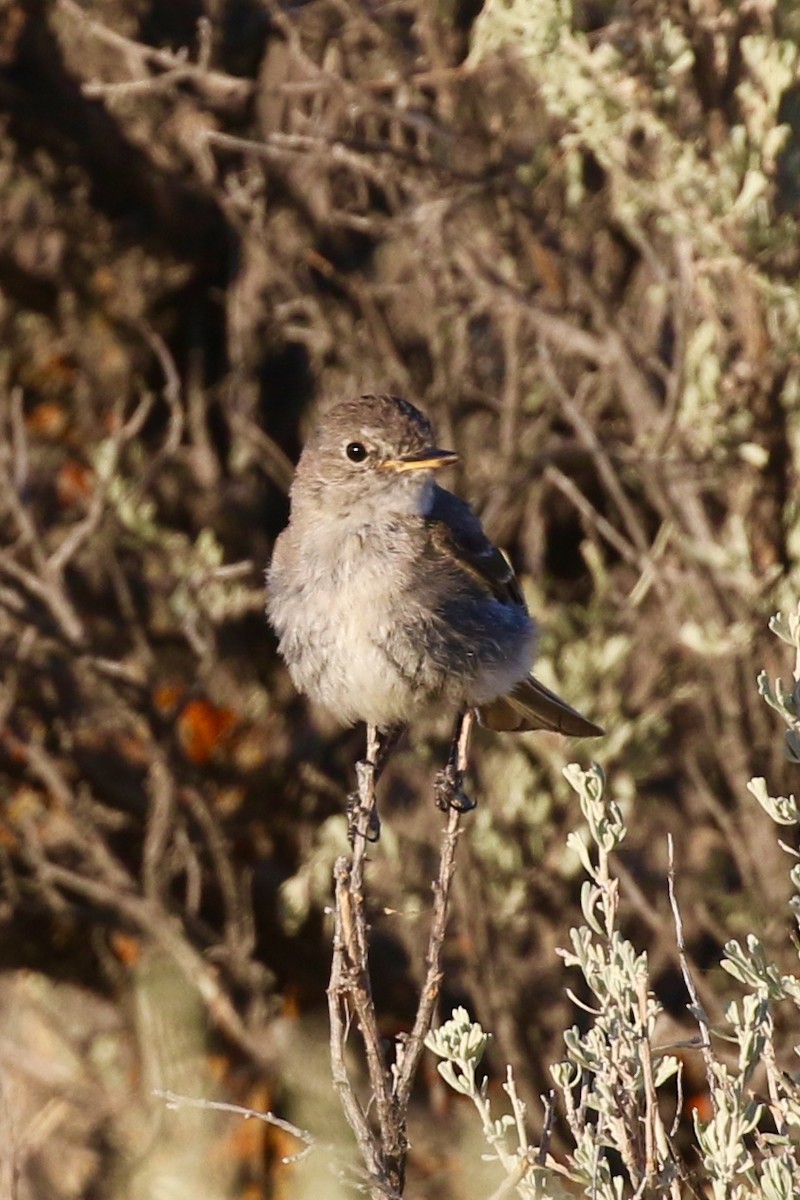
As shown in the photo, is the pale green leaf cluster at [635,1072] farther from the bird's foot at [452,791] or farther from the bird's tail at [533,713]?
the bird's tail at [533,713]

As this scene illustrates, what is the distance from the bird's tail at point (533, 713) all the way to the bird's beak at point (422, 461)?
0.77m

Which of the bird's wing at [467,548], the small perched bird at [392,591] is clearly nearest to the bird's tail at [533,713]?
the small perched bird at [392,591]

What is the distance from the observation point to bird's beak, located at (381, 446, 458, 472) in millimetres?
4465

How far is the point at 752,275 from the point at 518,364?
70.4 inches

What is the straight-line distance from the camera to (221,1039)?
6922mm

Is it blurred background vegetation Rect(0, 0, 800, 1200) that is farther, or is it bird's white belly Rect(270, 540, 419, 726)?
blurred background vegetation Rect(0, 0, 800, 1200)

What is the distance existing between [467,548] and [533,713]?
60cm

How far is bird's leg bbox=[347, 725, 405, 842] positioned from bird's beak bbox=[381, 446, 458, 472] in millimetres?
708

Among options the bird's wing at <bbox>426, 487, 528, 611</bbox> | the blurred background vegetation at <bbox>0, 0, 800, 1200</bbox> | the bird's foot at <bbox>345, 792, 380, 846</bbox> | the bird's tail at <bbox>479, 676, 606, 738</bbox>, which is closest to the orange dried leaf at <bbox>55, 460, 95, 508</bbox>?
the blurred background vegetation at <bbox>0, 0, 800, 1200</bbox>

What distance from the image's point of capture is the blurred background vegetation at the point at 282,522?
6070 mm

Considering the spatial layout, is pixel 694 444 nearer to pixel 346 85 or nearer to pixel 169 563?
pixel 346 85

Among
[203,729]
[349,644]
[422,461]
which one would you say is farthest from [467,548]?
[203,729]

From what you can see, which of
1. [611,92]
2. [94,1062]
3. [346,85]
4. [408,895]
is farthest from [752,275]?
[94,1062]

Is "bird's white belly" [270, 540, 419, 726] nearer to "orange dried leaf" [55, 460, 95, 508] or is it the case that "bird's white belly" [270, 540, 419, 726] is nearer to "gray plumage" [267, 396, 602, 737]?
"gray plumage" [267, 396, 602, 737]
